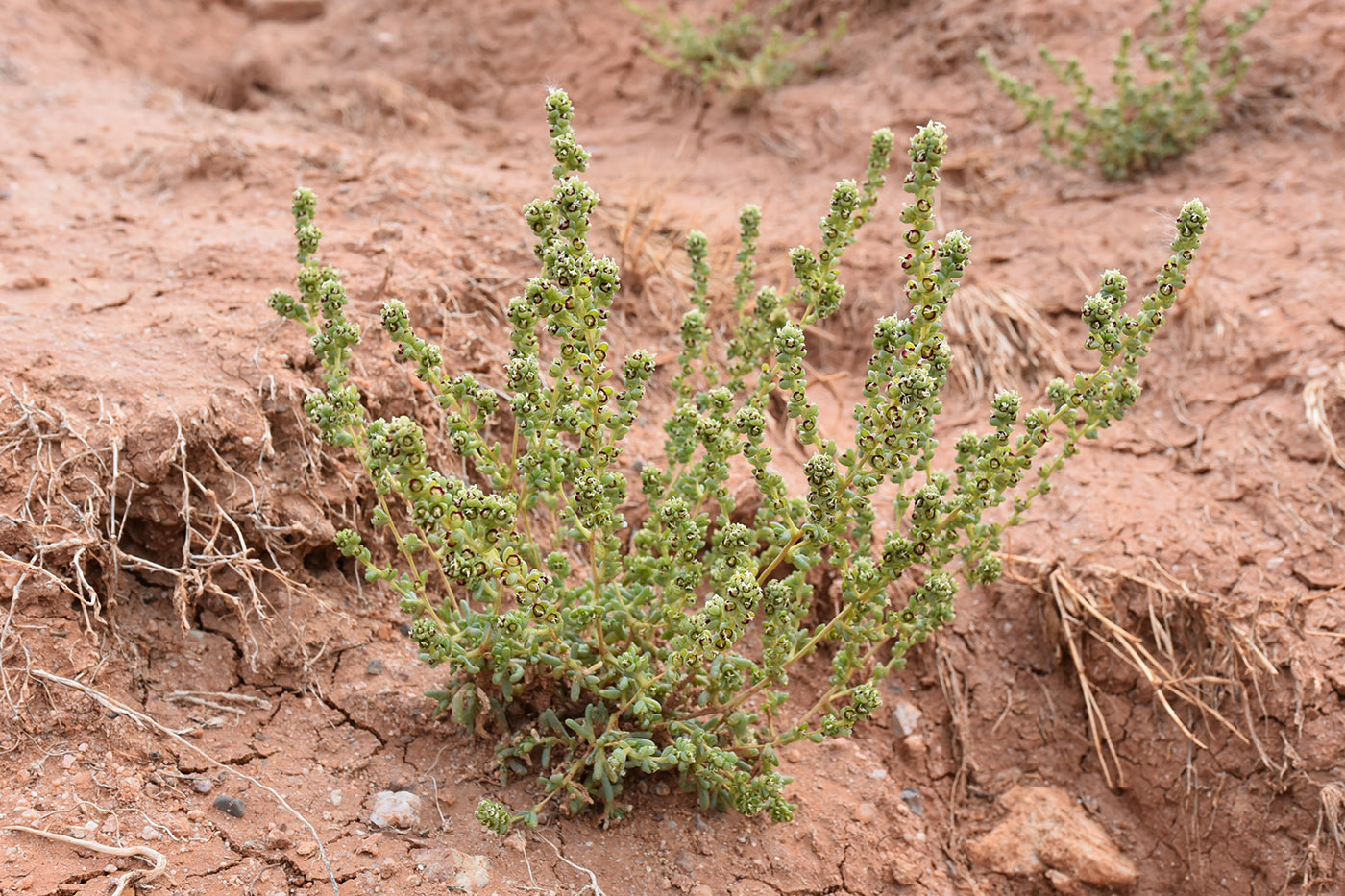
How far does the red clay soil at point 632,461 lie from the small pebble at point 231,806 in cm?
2

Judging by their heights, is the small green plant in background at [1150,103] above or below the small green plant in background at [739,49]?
below

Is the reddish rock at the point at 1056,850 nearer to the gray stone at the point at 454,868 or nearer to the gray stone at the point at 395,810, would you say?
the gray stone at the point at 454,868

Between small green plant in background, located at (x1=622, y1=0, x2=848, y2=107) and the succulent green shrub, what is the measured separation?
3388mm

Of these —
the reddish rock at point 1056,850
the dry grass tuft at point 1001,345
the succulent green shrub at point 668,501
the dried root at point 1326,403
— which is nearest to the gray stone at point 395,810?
the succulent green shrub at point 668,501

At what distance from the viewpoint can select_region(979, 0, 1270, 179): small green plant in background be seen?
470cm

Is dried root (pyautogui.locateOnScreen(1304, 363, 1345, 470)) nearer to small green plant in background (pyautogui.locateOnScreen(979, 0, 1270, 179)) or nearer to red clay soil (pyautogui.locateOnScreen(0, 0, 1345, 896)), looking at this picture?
red clay soil (pyautogui.locateOnScreen(0, 0, 1345, 896))

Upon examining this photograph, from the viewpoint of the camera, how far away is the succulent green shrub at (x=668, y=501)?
216 cm

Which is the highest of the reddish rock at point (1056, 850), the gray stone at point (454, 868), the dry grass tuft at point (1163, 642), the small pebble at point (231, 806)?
the dry grass tuft at point (1163, 642)

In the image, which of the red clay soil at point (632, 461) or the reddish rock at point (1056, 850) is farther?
the reddish rock at point (1056, 850)

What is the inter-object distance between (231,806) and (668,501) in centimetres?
120

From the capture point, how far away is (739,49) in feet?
20.3

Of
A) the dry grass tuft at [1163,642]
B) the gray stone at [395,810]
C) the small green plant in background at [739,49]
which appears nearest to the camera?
the gray stone at [395,810]

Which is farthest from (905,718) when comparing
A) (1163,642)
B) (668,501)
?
(668,501)

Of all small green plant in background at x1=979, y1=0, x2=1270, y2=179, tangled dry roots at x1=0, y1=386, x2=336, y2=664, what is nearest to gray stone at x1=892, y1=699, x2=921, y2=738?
tangled dry roots at x1=0, y1=386, x2=336, y2=664
